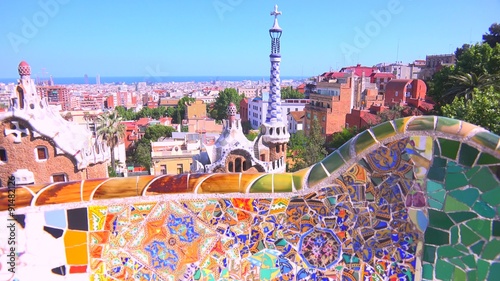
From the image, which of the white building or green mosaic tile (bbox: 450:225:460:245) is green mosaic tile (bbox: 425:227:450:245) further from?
the white building

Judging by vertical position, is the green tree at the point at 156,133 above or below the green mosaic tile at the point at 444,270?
below

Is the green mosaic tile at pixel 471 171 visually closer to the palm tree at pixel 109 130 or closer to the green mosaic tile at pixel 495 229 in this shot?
the green mosaic tile at pixel 495 229

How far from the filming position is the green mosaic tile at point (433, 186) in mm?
2984

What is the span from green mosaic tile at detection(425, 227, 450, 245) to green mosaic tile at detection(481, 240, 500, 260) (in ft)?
0.88

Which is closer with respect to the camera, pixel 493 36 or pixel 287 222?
pixel 287 222

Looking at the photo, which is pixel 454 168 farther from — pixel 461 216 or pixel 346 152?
pixel 346 152

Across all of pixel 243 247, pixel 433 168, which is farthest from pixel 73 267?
pixel 433 168

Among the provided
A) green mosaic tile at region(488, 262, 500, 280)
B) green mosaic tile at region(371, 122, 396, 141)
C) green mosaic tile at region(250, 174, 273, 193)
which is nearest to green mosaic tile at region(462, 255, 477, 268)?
green mosaic tile at region(488, 262, 500, 280)

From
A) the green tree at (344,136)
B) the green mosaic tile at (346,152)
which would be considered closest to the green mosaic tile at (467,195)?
the green mosaic tile at (346,152)

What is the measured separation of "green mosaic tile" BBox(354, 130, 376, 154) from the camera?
9.94 ft

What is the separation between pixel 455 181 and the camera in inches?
115

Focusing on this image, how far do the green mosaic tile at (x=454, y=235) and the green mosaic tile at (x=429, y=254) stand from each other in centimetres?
16

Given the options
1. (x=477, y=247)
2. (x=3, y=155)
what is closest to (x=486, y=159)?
(x=477, y=247)

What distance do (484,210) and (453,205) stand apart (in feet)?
0.70
